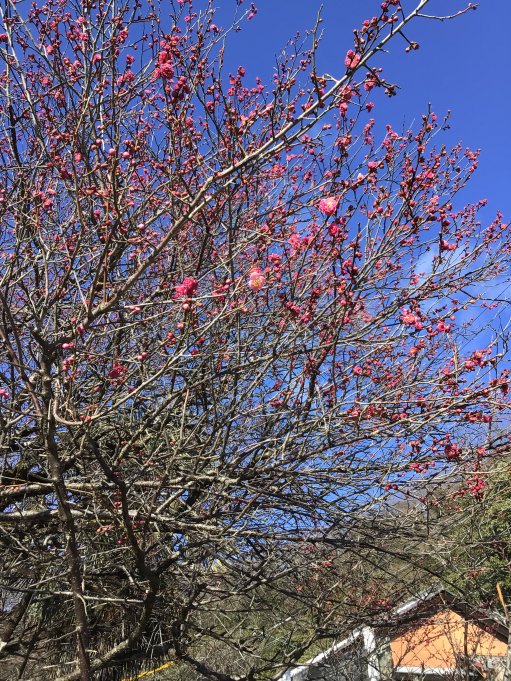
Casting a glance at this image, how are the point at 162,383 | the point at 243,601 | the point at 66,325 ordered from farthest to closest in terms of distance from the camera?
the point at 243,601 → the point at 162,383 → the point at 66,325

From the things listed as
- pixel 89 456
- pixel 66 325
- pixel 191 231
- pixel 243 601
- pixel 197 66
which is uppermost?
pixel 197 66

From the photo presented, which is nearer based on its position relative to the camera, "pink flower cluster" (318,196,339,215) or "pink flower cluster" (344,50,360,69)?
"pink flower cluster" (344,50,360,69)

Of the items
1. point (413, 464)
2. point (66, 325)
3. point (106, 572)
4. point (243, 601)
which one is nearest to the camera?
point (413, 464)

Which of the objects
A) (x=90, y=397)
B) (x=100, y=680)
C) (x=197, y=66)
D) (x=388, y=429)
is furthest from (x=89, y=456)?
(x=197, y=66)

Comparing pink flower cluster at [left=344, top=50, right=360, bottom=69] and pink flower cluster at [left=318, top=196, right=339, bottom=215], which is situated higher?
pink flower cluster at [left=344, top=50, right=360, bottom=69]

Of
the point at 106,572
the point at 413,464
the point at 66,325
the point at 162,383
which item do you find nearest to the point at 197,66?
the point at 66,325

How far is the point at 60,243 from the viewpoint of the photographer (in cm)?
502

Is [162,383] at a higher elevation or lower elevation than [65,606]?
higher

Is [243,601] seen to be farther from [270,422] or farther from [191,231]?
[191,231]

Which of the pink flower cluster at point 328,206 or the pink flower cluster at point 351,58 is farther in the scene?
the pink flower cluster at point 328,206

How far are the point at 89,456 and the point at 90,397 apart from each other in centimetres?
47

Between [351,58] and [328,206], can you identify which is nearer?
[351,58]

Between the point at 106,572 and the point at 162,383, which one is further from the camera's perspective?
the point at 162,383

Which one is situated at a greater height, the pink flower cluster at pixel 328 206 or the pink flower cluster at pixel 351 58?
the pink flower cluster at pixel 351 58
